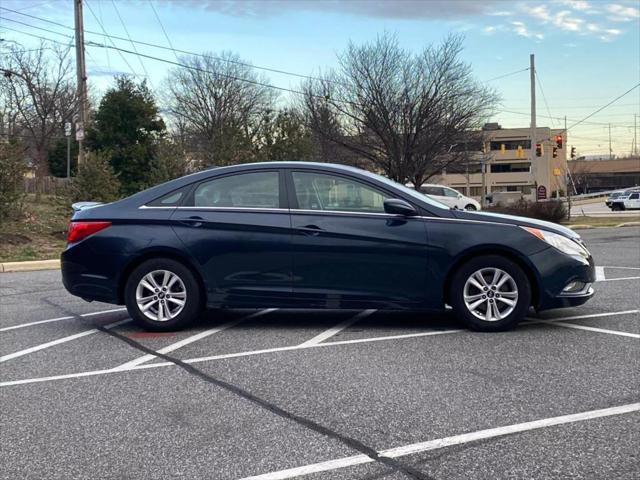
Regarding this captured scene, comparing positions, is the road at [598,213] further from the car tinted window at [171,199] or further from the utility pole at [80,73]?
the car tinted window at [171,199]

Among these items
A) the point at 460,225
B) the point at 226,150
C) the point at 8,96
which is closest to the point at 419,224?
the point at 460,225

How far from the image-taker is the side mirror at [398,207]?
19.7ft

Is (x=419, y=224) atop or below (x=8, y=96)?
below

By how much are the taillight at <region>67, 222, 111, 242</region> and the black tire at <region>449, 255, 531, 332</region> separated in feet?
11.2

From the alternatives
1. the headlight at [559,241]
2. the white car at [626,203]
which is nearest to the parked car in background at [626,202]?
the white car at [626,203]

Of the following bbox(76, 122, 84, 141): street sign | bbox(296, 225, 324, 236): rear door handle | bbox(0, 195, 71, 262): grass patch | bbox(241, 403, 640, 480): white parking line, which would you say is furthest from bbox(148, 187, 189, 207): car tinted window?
bbox(76, 122, 84, 141): street sign

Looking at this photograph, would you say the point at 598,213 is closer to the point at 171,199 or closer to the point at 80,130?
the point at 80,130

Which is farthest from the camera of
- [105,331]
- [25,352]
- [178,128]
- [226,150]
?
[178,128]

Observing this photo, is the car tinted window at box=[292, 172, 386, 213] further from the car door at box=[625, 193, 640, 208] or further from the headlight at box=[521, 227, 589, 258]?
the car door at box=[625, 193, 640, 208]

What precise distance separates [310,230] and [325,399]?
2.16m

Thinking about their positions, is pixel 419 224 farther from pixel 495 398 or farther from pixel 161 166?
pixel 161 166

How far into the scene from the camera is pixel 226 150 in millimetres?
21172

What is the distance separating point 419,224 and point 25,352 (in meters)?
3.69

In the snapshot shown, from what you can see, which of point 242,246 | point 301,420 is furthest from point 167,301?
point 301,420
